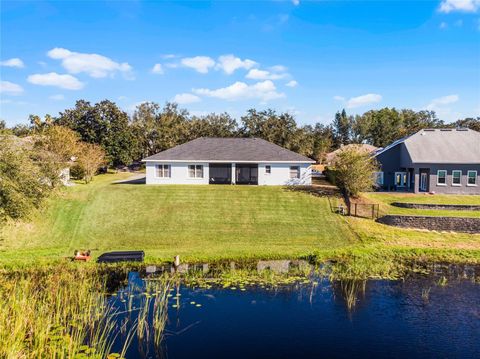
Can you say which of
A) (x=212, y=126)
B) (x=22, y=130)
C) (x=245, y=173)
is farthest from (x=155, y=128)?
(x=245, y=173)

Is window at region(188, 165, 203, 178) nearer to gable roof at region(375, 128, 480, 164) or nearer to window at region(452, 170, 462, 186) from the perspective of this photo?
gable roof at region(375, 128, 480, 164)

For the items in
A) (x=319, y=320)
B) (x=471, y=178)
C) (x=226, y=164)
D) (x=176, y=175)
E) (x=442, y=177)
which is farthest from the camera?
(x=226, y=164)

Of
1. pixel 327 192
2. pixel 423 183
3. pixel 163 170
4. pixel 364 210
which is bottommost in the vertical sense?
pixel 364 210

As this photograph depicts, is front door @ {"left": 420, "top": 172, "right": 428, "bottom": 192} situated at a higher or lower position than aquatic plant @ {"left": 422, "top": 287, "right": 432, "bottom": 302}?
higher

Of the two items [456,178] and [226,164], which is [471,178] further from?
[226,164]

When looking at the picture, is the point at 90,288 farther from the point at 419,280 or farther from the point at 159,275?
the point at 419,280

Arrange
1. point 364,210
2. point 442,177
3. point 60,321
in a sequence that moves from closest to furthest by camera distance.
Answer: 1. point 60,321
2. point 364,210
3. point 442,177

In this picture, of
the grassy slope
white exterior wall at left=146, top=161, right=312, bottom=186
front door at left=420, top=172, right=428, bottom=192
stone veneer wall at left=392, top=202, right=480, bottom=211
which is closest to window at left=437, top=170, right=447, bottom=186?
front door at left=420, top=172, right=428, bottom=192
